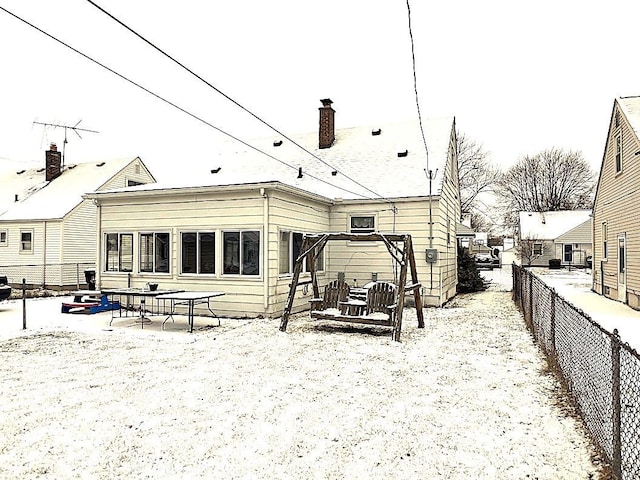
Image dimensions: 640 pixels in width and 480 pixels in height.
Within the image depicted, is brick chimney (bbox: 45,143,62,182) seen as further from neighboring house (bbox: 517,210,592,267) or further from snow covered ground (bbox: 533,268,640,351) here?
neighboring house (bbox: 517,210,592,267)

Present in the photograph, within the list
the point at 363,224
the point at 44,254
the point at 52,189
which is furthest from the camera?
the point at 52,189

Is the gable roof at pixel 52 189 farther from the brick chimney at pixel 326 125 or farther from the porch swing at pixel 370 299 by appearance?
the porch swing at pixel 370 299

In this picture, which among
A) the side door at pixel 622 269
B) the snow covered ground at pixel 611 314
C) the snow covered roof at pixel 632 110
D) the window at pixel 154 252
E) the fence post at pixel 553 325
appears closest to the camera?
Result: the fence post at pixel 553 325

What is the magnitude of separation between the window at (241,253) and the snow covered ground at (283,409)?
7.85ft

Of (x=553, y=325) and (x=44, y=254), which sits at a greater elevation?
(x=44, y=254)

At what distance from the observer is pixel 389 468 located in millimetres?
3605

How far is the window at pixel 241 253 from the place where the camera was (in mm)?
10836

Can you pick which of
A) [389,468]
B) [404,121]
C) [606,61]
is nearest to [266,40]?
[389,468]

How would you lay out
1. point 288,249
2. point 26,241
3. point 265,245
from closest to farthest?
1. point 265,245
2. point 288,249
3. point 26,241

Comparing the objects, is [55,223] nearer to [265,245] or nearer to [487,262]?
[265,245]

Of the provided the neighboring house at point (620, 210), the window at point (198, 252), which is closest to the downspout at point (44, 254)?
the window at point (198, 252)

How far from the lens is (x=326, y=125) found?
17.3 metres

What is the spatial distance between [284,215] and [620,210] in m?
10.6

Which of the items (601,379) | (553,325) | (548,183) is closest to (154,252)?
(553,325)
